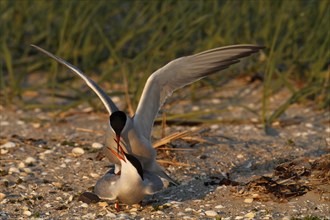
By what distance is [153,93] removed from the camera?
4.80m

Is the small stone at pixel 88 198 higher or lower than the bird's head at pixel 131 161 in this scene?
lower

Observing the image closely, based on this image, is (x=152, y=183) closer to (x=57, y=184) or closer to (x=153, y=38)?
(x=57, y=184)

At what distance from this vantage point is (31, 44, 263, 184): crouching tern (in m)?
4.68

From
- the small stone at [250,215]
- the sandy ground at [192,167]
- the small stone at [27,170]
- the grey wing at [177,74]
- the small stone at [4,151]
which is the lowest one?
the small stone at [250,215]

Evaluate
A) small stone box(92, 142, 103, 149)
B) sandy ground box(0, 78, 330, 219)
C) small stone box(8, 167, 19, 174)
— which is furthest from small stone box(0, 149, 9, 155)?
small stone box(92, 142, 103, 149)

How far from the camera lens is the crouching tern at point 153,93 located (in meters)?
4.68

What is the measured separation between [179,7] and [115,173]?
285 cm

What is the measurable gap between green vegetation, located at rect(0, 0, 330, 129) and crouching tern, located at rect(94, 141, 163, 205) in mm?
2087

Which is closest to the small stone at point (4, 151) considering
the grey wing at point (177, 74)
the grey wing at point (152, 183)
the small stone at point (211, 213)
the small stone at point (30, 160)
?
the small stone at point (30, 160)

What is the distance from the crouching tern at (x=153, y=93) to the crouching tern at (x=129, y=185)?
13 cm

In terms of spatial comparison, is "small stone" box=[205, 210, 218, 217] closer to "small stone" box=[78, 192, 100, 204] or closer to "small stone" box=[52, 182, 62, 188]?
"small stone" box=[78, 192, 100, 204]

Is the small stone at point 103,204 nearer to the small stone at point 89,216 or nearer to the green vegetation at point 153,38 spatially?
the small stone at point 89,216

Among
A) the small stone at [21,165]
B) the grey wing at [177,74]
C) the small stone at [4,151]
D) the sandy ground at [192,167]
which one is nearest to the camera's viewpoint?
the sandy ground at [192,167]

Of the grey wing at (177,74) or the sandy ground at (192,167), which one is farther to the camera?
the grey wing at (177,74)
